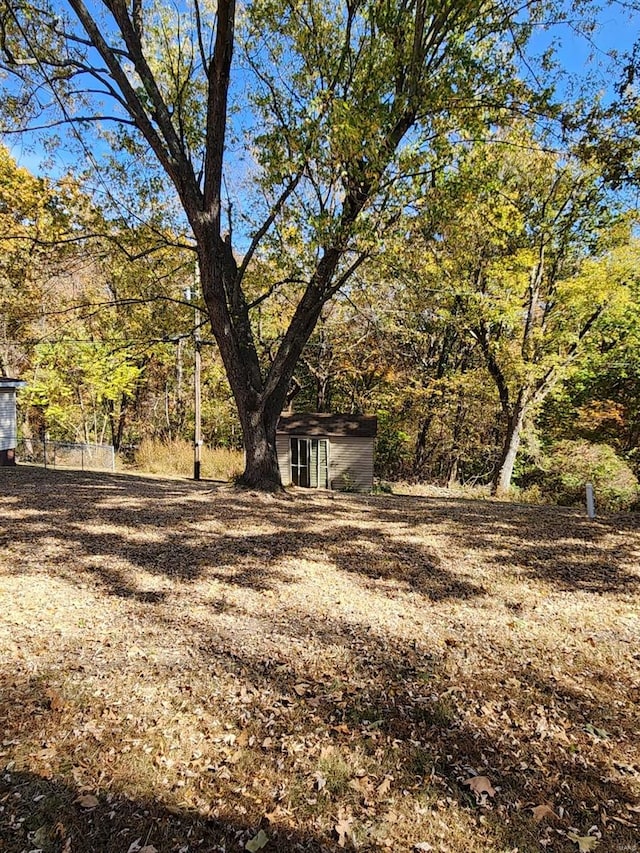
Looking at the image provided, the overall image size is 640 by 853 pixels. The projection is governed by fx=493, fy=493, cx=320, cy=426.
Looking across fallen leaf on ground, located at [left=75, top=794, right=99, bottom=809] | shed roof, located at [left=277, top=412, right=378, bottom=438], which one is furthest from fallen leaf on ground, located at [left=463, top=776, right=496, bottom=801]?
shed roof, located at [left=277, top=412, right=378, bottom=438]

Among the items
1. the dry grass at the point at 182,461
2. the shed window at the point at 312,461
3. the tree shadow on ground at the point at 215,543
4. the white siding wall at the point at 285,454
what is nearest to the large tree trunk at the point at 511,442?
the shed window at the point at 312,461

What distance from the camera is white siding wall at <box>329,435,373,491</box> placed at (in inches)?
665

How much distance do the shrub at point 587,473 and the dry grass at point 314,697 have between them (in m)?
11.4

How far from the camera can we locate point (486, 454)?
21812mm

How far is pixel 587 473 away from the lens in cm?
1627

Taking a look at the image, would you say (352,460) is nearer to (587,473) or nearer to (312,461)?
(312,461)

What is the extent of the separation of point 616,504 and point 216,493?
449 inches

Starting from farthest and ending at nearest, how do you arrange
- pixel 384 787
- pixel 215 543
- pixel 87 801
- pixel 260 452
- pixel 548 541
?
pixel 260 452 → pixel 548 541 → pixel 215 543 → pixel 384 787 → pixel 87 801

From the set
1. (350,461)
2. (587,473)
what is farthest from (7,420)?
(587,473)

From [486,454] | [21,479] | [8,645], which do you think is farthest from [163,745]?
[486,454]

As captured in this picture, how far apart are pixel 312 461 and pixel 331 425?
1422 millimetres

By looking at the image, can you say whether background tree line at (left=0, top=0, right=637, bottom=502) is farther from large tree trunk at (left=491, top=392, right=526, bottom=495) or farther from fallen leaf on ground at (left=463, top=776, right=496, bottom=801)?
fallen leaf on ground at (left=463, top=776, right=496, bottom=801)

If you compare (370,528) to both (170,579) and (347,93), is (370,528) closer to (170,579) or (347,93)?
(170,579)

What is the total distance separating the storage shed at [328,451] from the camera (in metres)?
16.9
